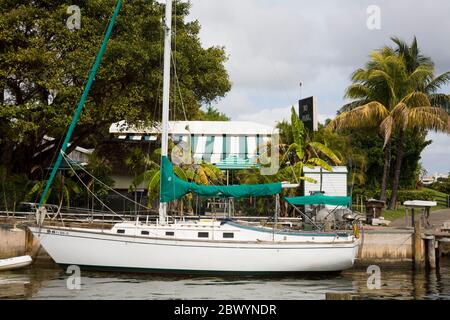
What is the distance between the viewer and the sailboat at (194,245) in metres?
25.2

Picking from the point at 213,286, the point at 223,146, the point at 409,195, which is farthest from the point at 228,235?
the point at 409,195

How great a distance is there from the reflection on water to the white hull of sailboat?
0.46 m

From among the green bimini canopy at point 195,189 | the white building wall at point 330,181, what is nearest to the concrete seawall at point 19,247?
the green bimini canopy at point 195,189

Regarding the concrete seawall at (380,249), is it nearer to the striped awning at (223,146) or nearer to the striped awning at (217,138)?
the striped awning at (223,146)

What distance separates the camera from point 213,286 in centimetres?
2341

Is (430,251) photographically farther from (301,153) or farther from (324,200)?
(301,153)

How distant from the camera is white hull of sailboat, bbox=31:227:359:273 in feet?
82.7

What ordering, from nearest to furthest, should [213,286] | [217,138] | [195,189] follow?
[213,286], [195,189], [217,138]

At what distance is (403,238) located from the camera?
2905 cm

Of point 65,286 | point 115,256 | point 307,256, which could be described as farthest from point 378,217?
point 65,286

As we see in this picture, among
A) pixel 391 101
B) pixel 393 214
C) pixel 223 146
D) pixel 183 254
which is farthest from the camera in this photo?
pixel 223 146

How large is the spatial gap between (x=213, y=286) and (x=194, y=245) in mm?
2355

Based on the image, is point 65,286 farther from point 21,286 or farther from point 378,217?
point 378,217
